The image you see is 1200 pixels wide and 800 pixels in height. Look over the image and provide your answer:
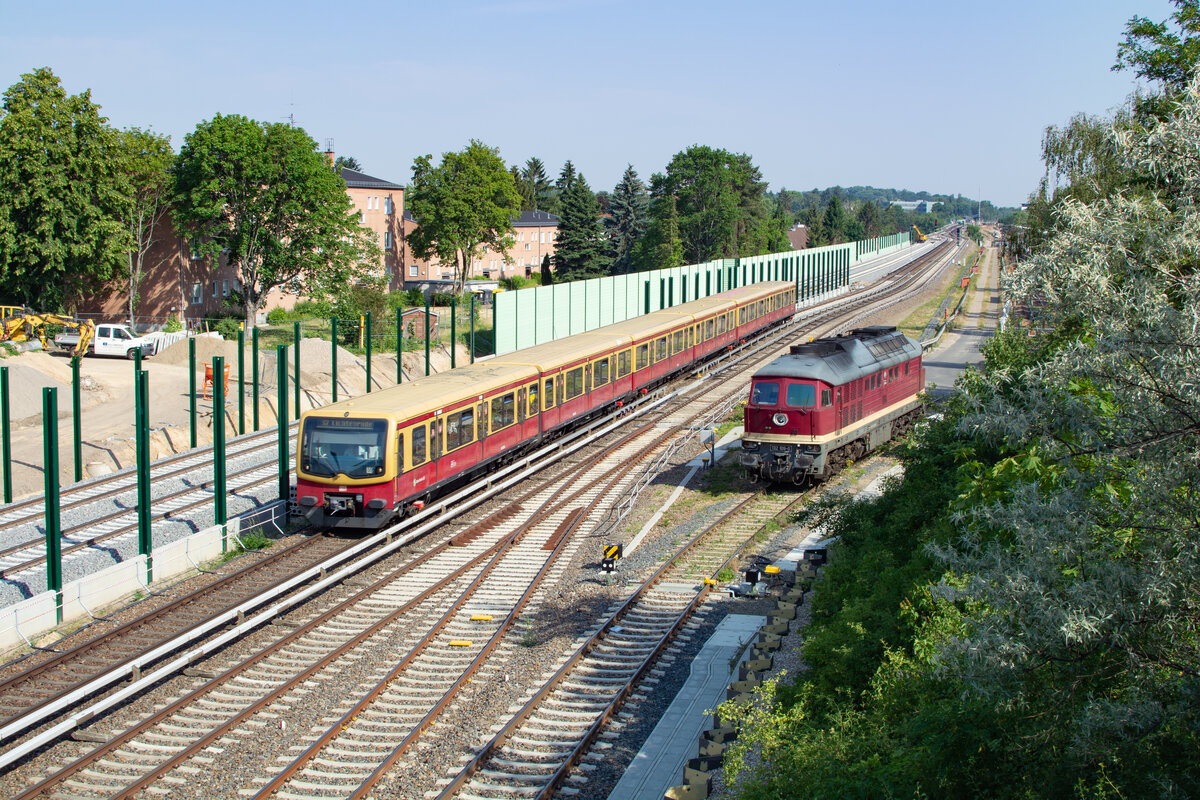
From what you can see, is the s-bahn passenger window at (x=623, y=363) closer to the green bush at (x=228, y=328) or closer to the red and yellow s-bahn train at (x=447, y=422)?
the red and yellow s-bahn train at (x=447, y=422)

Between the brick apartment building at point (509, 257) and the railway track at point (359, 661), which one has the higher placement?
the brick apartment building at point (509, 257)

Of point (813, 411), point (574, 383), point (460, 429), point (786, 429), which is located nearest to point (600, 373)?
point (574, 383)

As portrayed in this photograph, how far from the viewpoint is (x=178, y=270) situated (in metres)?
56.6

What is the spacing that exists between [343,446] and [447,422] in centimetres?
242

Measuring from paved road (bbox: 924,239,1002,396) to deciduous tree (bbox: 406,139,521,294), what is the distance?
3421 cm

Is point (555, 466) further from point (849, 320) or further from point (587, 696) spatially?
point (849, 320)

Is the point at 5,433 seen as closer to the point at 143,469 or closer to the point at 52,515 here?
the point at 143,469

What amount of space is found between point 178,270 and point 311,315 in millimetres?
7658

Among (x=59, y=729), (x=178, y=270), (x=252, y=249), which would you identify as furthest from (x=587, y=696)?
(x=178, y=270)

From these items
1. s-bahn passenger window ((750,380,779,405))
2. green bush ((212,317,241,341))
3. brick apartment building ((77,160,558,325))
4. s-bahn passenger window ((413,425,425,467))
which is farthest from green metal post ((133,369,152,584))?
brick apartment building ((77,160,558,325))

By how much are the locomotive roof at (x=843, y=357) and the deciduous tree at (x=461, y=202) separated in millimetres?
49707

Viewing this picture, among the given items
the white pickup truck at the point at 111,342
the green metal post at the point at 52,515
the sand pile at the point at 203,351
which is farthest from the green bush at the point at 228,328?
the green metal post at the point at 52,515

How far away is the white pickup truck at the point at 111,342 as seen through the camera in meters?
44.9

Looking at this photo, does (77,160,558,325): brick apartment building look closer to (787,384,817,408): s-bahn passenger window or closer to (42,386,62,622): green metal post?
(787,384,817,408): s-bahn passenger window
